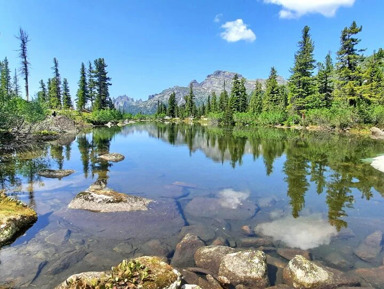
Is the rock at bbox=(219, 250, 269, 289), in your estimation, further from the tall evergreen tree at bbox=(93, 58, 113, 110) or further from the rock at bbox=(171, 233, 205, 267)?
→ the tall evergreen tree at bbox=(93, 58, 113, 110)

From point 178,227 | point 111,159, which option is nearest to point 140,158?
point 111,159

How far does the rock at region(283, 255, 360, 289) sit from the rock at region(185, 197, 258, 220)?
4.14 m

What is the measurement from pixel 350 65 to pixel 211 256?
199 feet

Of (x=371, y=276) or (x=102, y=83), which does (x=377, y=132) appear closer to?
(x=371, y=276)

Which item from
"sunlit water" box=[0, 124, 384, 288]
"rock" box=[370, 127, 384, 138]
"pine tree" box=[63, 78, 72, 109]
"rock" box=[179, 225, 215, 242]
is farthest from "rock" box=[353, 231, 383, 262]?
"pine tree" box=[63, 78, 72, 109]

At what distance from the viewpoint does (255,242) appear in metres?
8.86

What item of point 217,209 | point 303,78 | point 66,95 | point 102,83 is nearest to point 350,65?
point 303,78

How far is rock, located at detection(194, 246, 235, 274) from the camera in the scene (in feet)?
24.0

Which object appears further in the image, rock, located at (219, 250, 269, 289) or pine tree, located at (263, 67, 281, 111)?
pine tree, located at (263, 67, 281, 111)

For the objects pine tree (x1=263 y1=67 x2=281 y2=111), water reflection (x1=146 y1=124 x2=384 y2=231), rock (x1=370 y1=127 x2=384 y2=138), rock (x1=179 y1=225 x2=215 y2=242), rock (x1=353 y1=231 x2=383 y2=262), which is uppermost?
pine tree (x1=263 y1=67 x2=281 y2=111)

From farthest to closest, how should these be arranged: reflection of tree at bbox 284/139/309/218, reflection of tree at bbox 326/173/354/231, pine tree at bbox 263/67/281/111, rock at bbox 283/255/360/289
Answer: pine tree at bbox 263/67/281/111 < reflection of tree at bbox 284/139/309/218 < reflection of tree at bbox 326/173/354/231 < rock at bbox 283/255/360/289

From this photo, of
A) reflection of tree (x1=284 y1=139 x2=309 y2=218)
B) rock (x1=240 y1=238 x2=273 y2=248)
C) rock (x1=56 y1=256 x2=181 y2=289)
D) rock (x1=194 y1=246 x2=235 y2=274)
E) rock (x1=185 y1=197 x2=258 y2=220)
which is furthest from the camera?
reflection of tree (x1=284 y1=139 x2=309 y2=218)

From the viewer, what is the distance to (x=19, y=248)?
827cm

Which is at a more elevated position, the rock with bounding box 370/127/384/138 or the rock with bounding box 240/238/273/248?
the rock with bounding box 370/127/384/138
